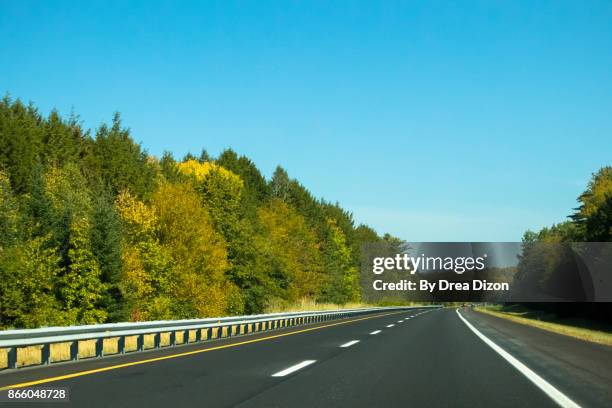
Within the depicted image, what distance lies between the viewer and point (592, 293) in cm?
6888

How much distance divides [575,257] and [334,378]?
2822 inches

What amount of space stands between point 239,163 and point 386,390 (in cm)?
9564

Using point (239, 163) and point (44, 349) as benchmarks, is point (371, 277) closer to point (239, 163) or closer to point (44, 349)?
point (239, 163)

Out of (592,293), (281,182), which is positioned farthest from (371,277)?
(592,293)

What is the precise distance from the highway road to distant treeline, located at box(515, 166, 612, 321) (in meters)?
54.8

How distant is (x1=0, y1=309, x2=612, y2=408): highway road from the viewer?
28.2 feet

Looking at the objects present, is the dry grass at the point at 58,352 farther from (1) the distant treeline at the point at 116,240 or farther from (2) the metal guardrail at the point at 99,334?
(1) the distant treeline at the point at 116,240

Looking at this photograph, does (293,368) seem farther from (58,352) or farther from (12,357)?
(58,352)

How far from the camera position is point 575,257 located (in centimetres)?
7650

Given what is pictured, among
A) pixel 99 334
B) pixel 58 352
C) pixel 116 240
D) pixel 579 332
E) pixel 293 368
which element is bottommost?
pixel 579 332

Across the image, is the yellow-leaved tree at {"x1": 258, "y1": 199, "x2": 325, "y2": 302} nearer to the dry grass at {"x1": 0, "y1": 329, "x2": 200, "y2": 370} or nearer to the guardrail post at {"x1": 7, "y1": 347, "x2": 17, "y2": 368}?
the dry grass at {"x1": 0, "y1": 329, "x2": 200, "y2": 370}

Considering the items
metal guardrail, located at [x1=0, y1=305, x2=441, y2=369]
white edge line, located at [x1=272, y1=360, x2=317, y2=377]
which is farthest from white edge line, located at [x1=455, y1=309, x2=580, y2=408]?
metal guardrail, located at [x1=0, y1=305, x2=441, y2=369]

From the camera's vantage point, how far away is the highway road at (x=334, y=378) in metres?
8.60

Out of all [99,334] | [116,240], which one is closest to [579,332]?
[99,334]
